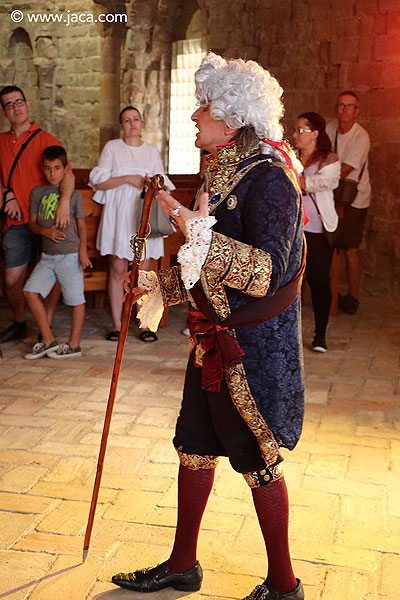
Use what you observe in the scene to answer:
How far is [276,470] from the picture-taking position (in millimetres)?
2500

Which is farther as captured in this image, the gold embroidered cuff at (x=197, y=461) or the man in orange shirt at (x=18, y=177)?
the man in orange shirt at (x=18, y=177)

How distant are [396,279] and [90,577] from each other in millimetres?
6139

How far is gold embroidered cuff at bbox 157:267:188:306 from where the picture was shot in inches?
105

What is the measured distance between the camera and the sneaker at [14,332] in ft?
20.3

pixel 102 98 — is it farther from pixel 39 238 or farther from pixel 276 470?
pixel 276 470

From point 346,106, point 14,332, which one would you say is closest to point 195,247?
point 14,332

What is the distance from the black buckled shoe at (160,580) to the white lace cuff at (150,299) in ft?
2.88

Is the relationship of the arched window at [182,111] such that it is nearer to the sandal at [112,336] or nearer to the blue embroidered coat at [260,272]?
the sandal at [112,336]

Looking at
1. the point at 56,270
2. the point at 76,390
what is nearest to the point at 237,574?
the point at 76,390

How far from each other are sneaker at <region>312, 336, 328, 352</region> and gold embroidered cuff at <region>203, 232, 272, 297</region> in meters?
3.82

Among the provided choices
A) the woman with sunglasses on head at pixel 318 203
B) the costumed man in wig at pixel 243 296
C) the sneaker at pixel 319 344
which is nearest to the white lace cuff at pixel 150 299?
the costumed man in wig at pixel 243 296

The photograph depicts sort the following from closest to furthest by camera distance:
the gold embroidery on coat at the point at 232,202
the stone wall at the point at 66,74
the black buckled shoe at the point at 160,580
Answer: the gold embroidery on coat at the point at 232,202, the black buckled shoe at the point at 160,580, the stone wall at the point at 66,74

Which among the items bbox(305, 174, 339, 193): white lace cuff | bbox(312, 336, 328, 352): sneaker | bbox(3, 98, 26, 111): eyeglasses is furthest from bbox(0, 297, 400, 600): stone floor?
bbox(3, 98, 26, 111): eyeglasses

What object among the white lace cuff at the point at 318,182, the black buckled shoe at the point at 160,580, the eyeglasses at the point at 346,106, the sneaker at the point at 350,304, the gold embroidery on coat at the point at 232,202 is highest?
the eyeglasses at the point at 346,106
